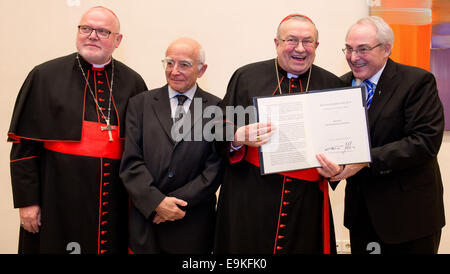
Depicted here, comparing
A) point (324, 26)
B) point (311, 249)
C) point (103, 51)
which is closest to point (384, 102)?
point (311, 249)

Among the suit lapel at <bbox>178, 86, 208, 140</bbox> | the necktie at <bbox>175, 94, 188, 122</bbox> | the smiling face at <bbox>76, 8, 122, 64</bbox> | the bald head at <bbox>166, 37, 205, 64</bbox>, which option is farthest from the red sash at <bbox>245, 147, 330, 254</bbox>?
the smiling face at <bbox>76, 8, 122, 64</bbox>

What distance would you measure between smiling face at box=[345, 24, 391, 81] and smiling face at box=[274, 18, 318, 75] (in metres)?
0.27

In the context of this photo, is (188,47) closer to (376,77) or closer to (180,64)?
(180,64)

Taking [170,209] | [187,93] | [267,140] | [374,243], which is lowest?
[374,243]

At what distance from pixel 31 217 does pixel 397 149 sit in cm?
238

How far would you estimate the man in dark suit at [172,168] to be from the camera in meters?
2.23

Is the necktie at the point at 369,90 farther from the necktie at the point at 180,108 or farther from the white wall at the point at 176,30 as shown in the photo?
the necktie at the point at 180,108

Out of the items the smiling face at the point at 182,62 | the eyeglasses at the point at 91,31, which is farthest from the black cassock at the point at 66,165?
the smiling face at the point at 182,62

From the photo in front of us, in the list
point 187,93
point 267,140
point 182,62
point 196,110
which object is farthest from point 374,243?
point 182,62

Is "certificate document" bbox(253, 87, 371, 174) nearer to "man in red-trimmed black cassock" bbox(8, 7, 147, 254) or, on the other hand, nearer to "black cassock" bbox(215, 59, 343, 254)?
"black cassock" bbox(215, 59, 343, 254)

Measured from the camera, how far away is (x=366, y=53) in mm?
2281

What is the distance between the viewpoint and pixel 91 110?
7.95ft

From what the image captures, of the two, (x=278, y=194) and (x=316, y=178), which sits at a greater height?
(x=316, y=178)
